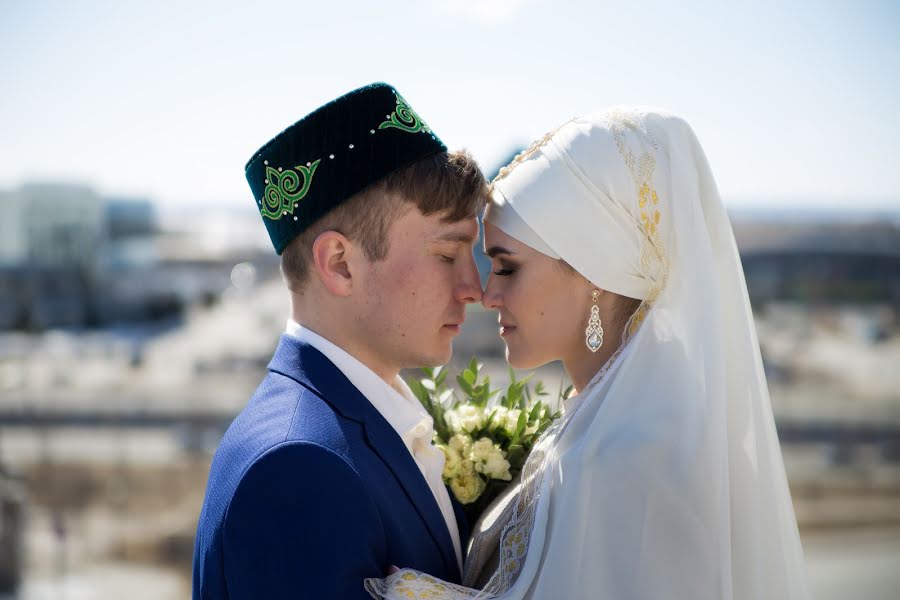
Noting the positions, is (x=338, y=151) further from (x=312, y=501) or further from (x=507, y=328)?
(x=312, y=501)

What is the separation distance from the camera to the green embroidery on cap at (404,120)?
2570 mm

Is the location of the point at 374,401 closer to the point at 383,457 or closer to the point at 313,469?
the point at 383,457

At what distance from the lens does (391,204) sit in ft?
8.29

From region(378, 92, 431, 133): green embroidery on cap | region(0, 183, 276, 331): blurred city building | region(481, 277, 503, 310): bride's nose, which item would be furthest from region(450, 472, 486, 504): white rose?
region(0, 183, 276, 331): blurred city building

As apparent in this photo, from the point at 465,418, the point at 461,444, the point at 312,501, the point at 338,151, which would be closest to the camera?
the point at 312,501

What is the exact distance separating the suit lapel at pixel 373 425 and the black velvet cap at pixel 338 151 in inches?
17.0

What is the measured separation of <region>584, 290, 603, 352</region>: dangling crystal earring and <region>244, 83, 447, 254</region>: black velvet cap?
72cm

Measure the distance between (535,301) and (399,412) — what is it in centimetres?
57

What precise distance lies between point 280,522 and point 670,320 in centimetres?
131

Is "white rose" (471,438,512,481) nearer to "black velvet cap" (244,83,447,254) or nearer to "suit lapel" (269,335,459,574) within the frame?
"suit lapel" (269,335,459,574)

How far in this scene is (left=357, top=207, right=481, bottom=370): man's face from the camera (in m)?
2.56

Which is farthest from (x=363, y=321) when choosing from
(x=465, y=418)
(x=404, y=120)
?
(x=465, y=418)

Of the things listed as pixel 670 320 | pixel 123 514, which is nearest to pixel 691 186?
pixel 670 320

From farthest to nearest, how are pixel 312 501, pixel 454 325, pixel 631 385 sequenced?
pixel 454 325
pixel 631 385
pixel 312 501
